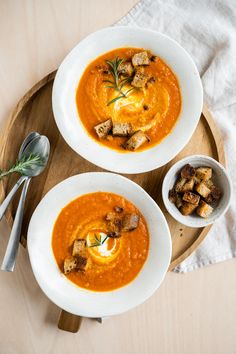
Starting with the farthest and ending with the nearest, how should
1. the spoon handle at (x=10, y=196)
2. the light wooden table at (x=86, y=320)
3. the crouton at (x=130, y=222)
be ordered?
1. the light wooden table at (x=86, y=320)
2. the spoon handle at (x=10, y=196)
3. the crouton at (x=130, y=222)

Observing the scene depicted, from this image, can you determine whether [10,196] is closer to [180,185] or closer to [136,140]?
[136,140]

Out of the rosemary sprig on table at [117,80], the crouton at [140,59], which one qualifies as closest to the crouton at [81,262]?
the rosemary sprig on table at [117,80]

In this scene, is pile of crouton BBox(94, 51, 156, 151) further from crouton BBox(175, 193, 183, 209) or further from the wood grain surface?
crouton BBox(175, 193, 183, 209)

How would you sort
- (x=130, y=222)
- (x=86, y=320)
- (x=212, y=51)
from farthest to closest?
(x=212, y=51) → (x=86, y=320) → (x=130, y=222)

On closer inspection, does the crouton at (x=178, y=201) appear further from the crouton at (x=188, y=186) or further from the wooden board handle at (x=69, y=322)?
the wooden board handle at (x=69, y=322)

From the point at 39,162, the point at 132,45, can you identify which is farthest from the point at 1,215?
the point at 132,45

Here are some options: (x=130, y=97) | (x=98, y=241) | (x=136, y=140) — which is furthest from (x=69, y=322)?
(x=130, y=97)
